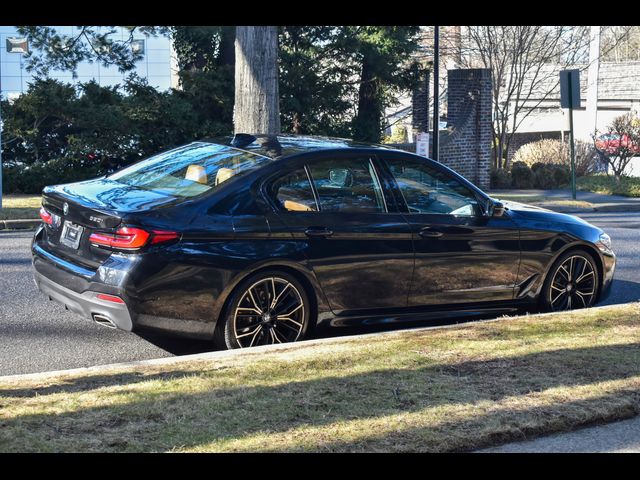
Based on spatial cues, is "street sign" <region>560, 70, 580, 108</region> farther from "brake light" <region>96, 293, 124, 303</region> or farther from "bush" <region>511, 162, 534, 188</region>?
"brake light" <region>96, 293, 124, 303</region>

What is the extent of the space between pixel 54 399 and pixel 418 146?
17.8 metres

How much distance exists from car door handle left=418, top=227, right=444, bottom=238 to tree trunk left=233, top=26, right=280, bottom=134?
612 cm

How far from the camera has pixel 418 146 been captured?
22.1 m

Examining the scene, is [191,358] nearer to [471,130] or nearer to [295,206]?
[295,206]

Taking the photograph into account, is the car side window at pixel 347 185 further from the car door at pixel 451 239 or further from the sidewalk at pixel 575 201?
the sidewalk at pixel 575 201

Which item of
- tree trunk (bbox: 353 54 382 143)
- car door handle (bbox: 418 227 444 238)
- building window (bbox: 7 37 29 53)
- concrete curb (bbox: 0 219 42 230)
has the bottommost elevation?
concrete curb (bbox: 0 219 42 230)

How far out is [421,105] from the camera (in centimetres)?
3003

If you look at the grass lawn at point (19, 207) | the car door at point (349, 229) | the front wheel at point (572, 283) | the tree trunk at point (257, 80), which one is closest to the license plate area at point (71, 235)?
the car door at point (349, 229)

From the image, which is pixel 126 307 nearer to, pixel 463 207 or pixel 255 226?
pixel 255 226

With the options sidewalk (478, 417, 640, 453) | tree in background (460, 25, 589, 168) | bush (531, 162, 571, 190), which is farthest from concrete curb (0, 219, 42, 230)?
tree in background (460, 25, 589, 168)

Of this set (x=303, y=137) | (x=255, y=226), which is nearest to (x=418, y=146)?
(x=303, y=137)

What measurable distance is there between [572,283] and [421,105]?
22.3 meters

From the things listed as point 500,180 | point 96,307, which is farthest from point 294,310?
point 500,180

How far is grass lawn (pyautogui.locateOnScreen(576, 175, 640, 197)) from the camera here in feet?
82.0
